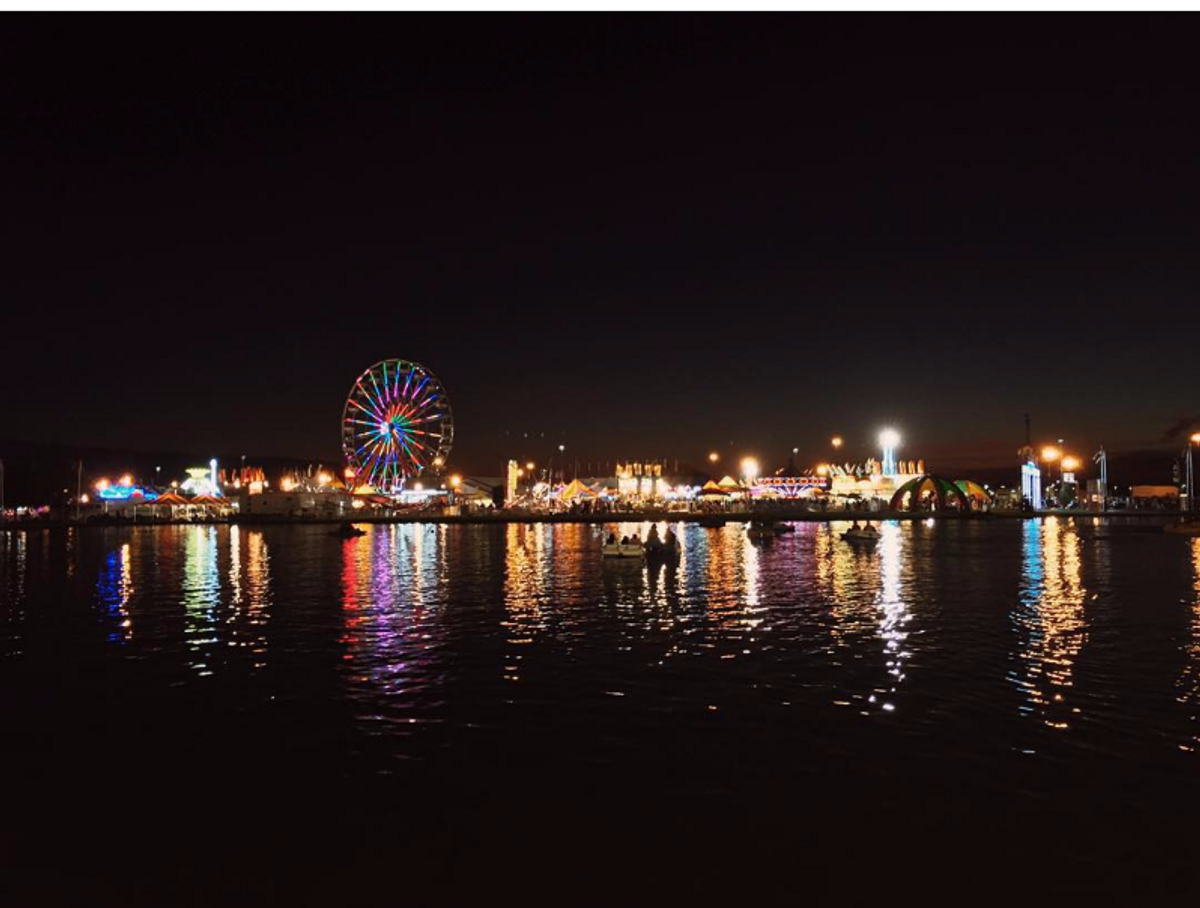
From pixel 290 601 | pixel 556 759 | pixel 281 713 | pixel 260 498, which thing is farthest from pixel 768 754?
pixel 260 498

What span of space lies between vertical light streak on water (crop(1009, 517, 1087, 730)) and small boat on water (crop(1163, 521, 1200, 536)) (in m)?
34.1

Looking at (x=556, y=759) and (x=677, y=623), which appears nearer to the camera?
(x=556, y=759)

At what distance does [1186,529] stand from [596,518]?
6622cm

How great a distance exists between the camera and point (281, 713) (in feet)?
49.3

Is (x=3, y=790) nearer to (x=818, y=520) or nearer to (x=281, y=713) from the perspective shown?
(x=281, y=713)

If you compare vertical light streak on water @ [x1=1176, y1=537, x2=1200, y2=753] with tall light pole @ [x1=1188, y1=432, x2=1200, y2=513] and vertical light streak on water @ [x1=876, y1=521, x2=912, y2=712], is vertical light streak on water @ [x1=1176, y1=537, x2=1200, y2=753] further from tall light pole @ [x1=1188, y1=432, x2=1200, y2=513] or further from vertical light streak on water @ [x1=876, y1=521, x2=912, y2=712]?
tall light pole @ [x1=1188, y1=432, x2=1200, y2=513]

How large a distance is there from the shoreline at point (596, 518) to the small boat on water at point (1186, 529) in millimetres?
36121

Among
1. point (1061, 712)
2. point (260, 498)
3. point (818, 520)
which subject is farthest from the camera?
point (260, 498)

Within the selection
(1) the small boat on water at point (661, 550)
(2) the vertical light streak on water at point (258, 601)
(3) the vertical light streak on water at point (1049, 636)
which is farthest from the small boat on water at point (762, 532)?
(2) the vertical light streak on water at point (258, 601)

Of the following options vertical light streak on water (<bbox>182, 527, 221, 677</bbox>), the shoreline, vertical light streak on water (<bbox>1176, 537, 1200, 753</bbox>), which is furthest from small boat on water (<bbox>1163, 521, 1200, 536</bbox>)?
vertical light streak on water (<bbox>182, 527, 221, 677</bbox>)

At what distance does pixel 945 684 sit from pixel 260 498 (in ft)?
397

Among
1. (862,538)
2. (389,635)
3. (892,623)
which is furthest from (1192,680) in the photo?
(862,538)

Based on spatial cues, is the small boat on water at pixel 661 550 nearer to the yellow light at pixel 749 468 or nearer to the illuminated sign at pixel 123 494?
the illuminated sign at pixel 123 494

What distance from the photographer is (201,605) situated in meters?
29.7
